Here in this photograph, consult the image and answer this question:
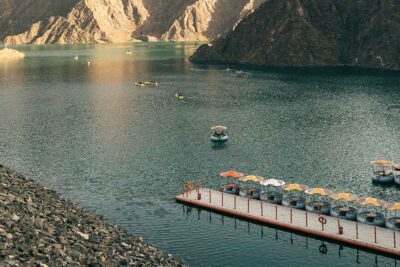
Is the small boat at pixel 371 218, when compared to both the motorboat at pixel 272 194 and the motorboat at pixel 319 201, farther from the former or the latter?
the motorboat at pixel 272 194

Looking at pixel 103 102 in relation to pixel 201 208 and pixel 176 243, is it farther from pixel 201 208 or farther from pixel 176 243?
pixel 176 243

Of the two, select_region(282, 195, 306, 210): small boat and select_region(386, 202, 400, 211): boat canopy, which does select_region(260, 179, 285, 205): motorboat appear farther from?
select_region(386, 202, 400, 211): boat canopy

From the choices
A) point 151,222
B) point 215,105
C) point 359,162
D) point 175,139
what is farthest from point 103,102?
point 151,222

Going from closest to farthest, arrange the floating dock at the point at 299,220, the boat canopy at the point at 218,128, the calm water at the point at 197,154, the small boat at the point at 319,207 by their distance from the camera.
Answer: the floating dock at the point at 299,220, the calm water at the point at 197,154, the small boat at the point at 319,207, the boat canopy at the point at 218,128

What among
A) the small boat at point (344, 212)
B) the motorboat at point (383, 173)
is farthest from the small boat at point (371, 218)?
the motorboat at point (383, 173)

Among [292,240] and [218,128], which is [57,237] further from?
[218,128]

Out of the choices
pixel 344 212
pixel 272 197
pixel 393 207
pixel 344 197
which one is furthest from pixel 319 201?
pixel 393 207
